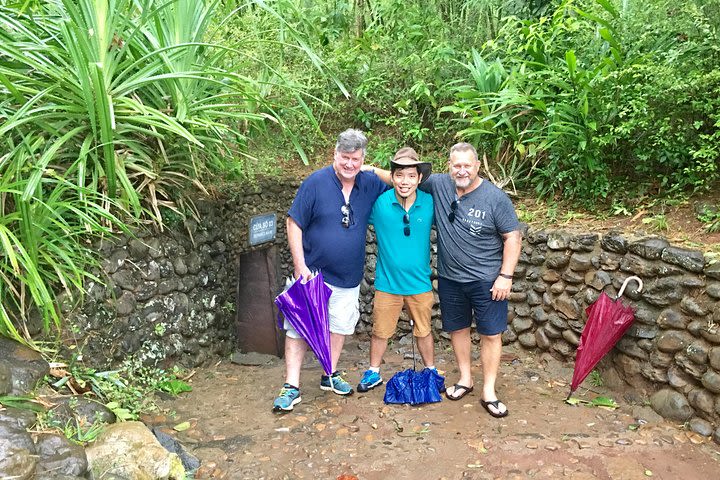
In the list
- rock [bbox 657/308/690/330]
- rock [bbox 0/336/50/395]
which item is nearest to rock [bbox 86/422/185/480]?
rock [bbox 0/336/50/395]

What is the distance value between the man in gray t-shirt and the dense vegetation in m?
1.13

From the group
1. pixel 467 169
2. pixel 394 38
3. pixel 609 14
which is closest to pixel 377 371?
pixel 467 169

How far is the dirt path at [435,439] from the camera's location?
3104 millimetres

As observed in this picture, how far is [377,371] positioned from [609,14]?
11.0ft

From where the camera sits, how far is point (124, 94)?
3.74 metres

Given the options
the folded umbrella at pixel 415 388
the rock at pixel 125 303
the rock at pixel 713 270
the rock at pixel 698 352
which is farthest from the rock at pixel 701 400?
the rock at pixel 125 303

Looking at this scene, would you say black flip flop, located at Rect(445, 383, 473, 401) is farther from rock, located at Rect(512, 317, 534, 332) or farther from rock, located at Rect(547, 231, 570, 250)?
rock, located at Rect(547, 231, 570, 250)

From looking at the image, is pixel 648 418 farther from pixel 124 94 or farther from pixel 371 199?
pixel 124 94

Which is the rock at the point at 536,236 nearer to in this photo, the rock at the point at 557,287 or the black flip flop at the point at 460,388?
the rock at the point at 557,287

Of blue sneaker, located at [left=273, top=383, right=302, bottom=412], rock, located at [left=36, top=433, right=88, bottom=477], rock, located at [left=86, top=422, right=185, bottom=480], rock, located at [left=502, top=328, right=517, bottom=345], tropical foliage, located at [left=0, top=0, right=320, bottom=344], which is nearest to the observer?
rock, located at [left=36, top=433, right=88, bottom=477]

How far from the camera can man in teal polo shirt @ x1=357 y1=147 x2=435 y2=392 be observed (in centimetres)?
363

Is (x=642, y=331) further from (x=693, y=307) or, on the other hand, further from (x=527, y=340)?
(x=527, y=340)

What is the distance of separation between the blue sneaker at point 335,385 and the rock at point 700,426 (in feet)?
6.79

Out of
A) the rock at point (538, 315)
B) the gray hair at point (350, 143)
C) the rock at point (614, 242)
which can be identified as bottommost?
the rock at point (538, 315)
